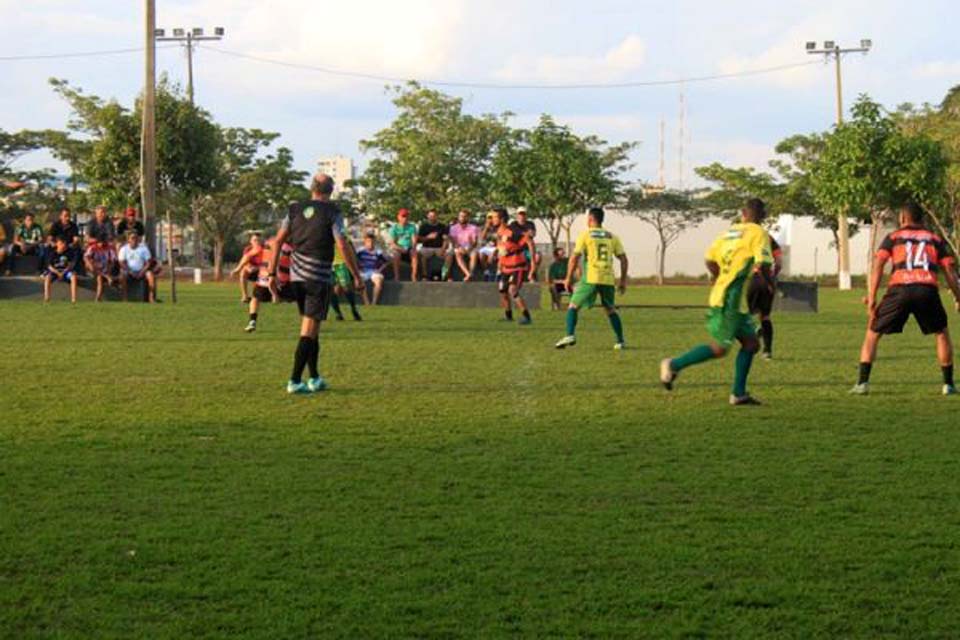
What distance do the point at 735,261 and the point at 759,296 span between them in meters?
4.52

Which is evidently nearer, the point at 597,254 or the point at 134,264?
the point at 597,254

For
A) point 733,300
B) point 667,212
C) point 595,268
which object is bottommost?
point 733,300

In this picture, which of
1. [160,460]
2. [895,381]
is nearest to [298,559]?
[160,460]

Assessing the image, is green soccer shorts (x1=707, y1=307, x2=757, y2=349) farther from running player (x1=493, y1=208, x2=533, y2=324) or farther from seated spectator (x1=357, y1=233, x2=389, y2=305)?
seated spectator (x1=357, y1=233, x2=389, y2=305)

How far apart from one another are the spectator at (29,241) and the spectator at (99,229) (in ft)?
4.98

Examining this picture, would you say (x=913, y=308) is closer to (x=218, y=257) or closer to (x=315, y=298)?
(x=315, y=298)

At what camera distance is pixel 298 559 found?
20.1ft

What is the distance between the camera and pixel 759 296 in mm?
15953

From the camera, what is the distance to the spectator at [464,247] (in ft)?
97.9

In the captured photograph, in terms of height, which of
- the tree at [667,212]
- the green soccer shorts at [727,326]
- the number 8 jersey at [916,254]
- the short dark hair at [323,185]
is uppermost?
the tree at [667,212]

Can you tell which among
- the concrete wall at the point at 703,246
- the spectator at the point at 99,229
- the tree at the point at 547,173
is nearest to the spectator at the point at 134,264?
the spectator at the point at 99,229

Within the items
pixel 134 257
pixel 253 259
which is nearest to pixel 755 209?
pixel 253 259

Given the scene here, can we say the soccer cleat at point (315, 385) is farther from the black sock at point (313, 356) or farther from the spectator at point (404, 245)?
the spectator at point (404, 245)

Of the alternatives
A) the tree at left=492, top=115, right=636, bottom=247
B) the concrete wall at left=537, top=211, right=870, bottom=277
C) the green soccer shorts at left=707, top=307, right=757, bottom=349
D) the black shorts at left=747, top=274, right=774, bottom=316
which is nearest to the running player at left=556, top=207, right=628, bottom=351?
the black shorts at left=747, top=274, right=774, bottom=316
